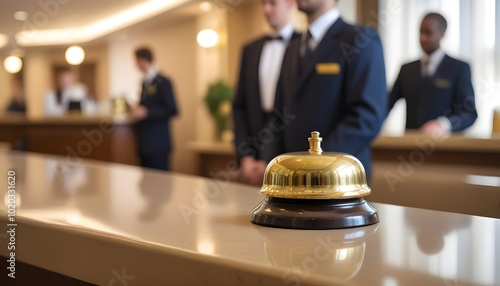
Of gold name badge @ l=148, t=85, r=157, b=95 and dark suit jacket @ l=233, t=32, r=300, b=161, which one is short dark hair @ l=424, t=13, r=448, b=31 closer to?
dark suit jacket @ l=233, t=32, r=300, b=161

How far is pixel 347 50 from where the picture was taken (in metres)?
2.11

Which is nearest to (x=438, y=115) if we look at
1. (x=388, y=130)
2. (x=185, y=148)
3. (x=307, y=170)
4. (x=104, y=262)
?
(x=388, y=130)

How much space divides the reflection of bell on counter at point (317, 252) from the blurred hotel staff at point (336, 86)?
129cm

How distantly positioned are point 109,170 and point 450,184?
3.43 feet

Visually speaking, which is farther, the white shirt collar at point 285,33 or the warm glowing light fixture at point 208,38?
the warm glowing light fixture at point 208,38

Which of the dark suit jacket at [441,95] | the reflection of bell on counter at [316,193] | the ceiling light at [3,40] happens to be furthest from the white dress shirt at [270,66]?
the ceiling light at [3,40]

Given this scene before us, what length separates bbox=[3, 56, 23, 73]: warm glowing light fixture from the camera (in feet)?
54.9

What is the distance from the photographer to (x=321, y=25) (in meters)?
2.17

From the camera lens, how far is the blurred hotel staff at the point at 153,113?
20.1 feet

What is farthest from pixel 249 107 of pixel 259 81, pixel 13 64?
pixel 13 64

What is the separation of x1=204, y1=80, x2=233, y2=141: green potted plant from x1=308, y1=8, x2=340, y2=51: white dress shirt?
6.83 m

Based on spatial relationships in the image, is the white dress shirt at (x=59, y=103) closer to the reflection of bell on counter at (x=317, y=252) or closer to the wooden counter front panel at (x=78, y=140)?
the wooden counter front panel at (x=78, y=140)

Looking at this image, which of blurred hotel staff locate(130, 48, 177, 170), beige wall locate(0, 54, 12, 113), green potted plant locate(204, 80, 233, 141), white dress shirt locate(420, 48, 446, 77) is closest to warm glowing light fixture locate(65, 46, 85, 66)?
beige wall locate(0, 54, 12, 113)

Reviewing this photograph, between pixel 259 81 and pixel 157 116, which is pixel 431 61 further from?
pixel 157 116
